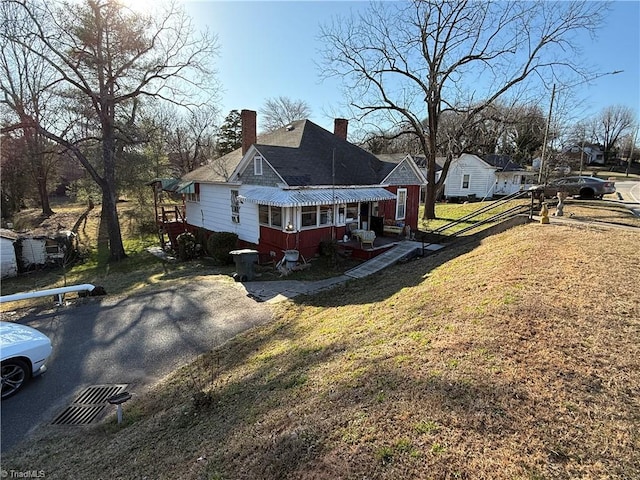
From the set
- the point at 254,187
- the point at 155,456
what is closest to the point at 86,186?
the point at 254,187

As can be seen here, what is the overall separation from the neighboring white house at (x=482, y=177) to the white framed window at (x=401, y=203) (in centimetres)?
1869

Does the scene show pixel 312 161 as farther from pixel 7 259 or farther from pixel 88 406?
pixel 7 259

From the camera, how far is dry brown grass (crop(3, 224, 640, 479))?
3309 millimetres

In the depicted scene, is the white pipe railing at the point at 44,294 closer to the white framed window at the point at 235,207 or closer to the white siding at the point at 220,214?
the white siding at the point at 220,214

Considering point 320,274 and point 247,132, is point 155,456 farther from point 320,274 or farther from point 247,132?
point 247,132

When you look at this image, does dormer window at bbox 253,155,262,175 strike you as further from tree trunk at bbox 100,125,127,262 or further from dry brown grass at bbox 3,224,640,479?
dry brown grass at bbox 3,224,640,479

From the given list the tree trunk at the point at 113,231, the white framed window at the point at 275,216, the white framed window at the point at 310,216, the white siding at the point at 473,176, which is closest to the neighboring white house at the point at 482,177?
the white siding at the point at 473,176

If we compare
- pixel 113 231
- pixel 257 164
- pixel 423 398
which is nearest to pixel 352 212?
pixel 257 164

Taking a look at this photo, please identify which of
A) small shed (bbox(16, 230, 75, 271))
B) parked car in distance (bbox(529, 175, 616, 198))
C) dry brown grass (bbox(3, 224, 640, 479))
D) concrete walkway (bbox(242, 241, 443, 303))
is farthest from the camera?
parked car in distance (bbox(529, 175, 616, 198))

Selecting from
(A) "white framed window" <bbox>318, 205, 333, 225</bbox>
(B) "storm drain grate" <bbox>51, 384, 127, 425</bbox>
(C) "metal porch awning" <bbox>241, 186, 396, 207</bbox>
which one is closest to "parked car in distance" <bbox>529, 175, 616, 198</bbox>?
(C) "metal porch awning" <bbox>241, 186, 396, 207</bbox>

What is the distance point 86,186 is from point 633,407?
34873mm

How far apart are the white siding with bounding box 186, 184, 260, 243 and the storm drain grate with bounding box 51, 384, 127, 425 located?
34.5ft

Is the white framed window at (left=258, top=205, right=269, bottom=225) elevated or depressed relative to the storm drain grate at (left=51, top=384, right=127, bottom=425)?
elevated

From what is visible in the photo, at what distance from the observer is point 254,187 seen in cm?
1655
